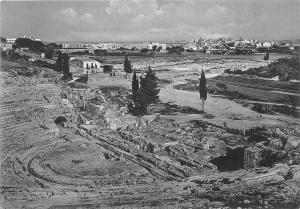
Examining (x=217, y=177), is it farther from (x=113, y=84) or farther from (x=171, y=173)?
(x=113, y=84)

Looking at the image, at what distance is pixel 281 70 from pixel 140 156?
2975 cm

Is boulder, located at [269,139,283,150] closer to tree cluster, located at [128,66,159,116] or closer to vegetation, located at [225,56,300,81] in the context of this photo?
tree cluster, located at [128,66,159,116]

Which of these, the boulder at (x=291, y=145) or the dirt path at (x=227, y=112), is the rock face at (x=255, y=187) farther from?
the dirt path at (x=227, y=112)

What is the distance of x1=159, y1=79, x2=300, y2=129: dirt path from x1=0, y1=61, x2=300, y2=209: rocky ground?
0.09 metres

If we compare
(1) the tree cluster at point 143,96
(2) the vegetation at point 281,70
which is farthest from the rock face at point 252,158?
(2) the vegetation at point 281,70

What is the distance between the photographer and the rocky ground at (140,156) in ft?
47.9

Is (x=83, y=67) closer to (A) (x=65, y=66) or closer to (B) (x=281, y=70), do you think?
(A) (x=65, y=66)

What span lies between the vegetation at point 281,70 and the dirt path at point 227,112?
1142 centimetres

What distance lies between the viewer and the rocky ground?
1460 cm

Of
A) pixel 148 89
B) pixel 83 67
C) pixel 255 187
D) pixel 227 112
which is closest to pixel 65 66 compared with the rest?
pixel 83 67

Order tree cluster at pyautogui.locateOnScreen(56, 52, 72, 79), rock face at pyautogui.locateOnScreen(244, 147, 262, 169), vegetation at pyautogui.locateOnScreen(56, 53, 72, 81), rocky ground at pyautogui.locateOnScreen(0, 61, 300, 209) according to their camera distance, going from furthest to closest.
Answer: tree cluster at pyautogui.locateOnScreen(56, 52, 72, 79) < vegetation at pyautogui.locateOnScreen(56, 53, 72, 81) < rock face at pyautogui.locateOnScreen(244, 147, 262, 169) < rocky ground at pyautogui.locateOnScreen(0, 61, 300, 209)

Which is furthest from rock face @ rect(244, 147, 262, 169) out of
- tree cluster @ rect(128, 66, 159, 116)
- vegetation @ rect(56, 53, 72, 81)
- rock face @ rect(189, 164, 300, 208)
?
vegetation @ rect(56, 53, 72, 81)

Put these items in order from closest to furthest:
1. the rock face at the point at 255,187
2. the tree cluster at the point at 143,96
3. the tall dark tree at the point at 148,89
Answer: the rock face at the point at 255,187 < the tree cluster at the point at 143,96 < the tall dark tree at the point at 148,89

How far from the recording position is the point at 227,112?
100 ft
